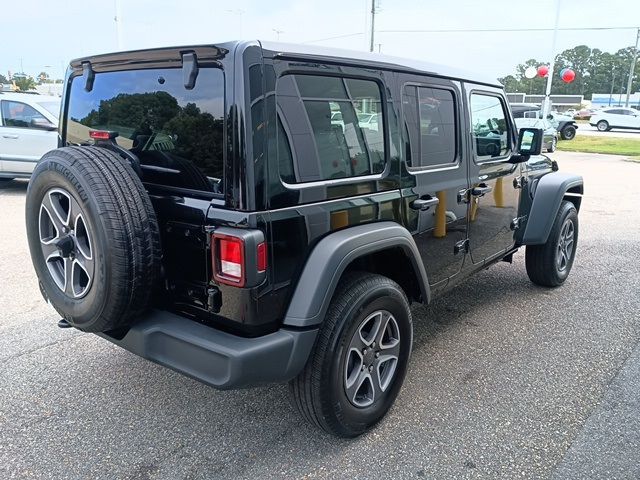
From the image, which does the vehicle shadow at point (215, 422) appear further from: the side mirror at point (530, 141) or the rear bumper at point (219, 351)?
the side mirror at point (530, 141)

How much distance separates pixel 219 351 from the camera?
2104 millimetres

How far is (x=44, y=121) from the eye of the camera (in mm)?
8781

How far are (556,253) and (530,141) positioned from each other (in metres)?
1.13

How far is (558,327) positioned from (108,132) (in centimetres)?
343

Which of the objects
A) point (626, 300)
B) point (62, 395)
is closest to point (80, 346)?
point (62, 395)

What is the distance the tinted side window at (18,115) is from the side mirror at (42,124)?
0.02 m

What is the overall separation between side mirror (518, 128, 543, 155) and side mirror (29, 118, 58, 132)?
7641mm

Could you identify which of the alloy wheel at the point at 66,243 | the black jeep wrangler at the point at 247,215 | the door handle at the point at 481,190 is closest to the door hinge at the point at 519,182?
the door handle at the point at 481,190

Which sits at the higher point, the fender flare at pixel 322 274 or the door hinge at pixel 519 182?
the door hinge at pixel 519 182

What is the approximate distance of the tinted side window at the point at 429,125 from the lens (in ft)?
9.59

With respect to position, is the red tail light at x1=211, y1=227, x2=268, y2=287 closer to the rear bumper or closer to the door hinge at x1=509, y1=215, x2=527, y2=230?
the rear bumper

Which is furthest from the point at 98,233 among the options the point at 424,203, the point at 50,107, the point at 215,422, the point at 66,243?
the point at 50,107

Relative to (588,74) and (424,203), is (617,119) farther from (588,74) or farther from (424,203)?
(588,74)

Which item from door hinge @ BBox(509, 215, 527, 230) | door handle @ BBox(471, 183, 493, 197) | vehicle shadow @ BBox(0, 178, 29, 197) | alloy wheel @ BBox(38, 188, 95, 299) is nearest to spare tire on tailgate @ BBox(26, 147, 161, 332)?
alloy wheel @ BBox(38, 188, 95, 299)
